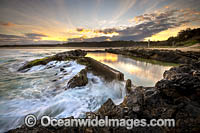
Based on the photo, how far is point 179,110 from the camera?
1422 millimetres

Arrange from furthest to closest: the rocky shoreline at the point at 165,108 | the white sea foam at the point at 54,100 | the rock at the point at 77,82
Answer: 1. the rock at the point at 77,82
2. the white sea foam at the point at 54,100
3. the rocky shoreline at the point at 165,108

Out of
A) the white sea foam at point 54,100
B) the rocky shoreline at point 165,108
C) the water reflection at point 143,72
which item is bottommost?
the white sea foam at point 54,100

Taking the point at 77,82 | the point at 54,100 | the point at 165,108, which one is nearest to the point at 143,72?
the point at 77,82

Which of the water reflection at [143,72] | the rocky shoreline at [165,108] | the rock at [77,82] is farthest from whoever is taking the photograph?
the water reflection at [143,72]

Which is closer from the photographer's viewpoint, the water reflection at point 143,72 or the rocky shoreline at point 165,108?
the rocky shoreline at point 165,108

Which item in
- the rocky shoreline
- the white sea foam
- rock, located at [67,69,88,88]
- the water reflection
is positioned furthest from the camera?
the water reflection

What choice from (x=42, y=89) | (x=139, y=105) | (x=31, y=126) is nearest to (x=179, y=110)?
(x=139, y=105)

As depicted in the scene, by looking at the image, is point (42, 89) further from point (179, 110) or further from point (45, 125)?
point (179, 110)

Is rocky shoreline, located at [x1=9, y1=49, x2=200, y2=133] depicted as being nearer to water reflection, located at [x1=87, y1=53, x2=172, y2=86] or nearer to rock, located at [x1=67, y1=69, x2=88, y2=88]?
rock, located at [x1=67, y1=69, x2=88, y2=88]

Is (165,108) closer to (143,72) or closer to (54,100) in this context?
(54,100)

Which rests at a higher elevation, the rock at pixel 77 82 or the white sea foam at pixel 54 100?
the rock at pixel 77 82

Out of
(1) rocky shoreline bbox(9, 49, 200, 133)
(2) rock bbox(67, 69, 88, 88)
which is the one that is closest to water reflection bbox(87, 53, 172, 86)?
(2) rock bbox(67, 69, 88, 88)

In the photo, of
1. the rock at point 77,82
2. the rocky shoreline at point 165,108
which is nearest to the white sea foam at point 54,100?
the rock at point 77,82

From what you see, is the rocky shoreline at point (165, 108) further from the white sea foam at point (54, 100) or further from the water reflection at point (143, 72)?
the water reflection at point (143, 72)
